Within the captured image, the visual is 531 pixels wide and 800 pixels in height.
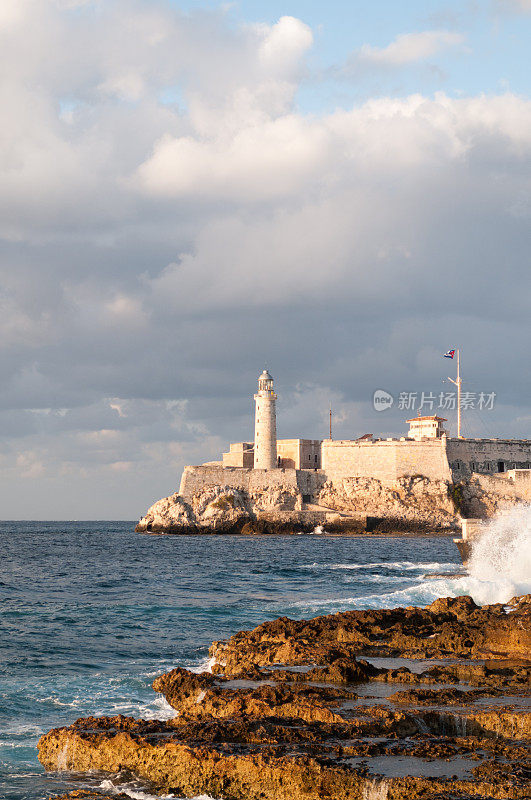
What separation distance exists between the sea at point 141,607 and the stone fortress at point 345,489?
23228mm

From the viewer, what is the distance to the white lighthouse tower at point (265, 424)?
237ft

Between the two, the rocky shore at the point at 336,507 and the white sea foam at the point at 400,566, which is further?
the rocky shore at the point at 336,507

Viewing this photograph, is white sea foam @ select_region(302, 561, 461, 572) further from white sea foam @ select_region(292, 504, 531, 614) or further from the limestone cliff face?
the limestone cliff face

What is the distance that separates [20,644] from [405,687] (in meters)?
9.77

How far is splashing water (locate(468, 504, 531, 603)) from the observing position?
70.8ft

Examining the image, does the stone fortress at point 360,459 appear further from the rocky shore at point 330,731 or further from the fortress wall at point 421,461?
the rocky shore at point 330,731

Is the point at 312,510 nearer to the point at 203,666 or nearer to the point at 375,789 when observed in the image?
the point at 203,666

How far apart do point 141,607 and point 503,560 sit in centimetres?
1250

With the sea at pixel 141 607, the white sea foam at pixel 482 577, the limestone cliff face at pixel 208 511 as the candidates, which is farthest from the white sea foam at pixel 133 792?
the limestone cliff face at pixel 208 511

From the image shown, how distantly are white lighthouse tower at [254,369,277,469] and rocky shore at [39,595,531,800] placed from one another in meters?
59.8

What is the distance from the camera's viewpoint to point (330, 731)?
7648mm

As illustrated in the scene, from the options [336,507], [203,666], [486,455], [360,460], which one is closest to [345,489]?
[336,507]

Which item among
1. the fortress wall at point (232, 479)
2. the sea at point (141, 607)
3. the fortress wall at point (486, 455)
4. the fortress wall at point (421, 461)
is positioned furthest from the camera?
the fortress wall at point (486, 455)

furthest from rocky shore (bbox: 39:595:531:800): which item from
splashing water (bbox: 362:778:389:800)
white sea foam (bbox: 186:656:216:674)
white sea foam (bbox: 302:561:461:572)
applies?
white sea foam (bbox: 302:561:461:572)
